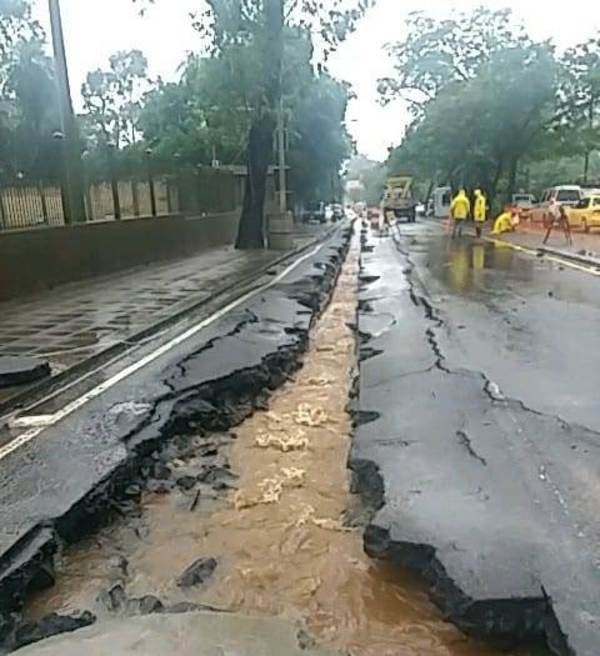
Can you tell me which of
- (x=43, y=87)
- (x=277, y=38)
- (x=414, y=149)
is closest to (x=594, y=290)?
(x=277, y=38)

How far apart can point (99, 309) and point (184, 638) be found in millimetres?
9235

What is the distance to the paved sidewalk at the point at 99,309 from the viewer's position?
873 centimetres

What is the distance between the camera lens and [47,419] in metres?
5.95

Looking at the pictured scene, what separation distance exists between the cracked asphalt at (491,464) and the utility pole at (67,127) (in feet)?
24.5

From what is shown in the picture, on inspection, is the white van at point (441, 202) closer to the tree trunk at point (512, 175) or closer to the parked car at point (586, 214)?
the tree trunk at point (512, 175)

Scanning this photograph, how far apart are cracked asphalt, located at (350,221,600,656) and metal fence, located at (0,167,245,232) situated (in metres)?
6.37

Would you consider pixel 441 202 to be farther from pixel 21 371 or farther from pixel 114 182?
pixel 21 371

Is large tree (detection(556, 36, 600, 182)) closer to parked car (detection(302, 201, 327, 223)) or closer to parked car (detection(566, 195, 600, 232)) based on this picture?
parked car (detection(566, 195, 600, 232))

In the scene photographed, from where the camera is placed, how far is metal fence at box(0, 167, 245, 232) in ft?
43.8

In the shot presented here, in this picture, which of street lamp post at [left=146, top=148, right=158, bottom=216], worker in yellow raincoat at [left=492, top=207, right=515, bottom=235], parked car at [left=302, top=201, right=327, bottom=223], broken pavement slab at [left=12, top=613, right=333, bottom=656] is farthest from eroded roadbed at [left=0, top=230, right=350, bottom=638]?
parked car at [left=302, top=201, right=327, bottom=223]

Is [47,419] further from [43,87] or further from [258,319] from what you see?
[43,87]

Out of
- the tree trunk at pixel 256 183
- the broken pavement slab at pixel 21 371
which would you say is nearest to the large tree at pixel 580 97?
the tree trunk at pixel 256 183

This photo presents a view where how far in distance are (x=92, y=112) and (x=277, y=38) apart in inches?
1426

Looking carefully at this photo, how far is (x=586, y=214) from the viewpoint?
32438 millimetres
